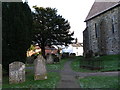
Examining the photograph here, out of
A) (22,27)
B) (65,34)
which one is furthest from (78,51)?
(22,27)

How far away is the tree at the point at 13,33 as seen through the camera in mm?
13734

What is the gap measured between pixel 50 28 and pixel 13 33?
95.8 ft

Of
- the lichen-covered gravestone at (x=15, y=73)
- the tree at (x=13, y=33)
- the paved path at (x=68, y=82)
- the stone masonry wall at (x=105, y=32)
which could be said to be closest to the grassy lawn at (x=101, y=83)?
the paved path at (x=68, y=82)

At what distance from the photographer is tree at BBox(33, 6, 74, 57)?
4234 cm

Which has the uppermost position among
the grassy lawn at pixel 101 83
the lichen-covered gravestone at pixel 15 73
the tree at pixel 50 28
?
the tree at pixel 50 28

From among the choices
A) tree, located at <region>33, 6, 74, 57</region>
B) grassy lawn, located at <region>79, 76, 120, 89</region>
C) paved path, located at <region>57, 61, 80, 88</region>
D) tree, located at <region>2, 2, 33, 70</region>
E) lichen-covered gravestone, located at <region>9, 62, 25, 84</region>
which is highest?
tree, located at <region>33, 6, 74, 57</region>

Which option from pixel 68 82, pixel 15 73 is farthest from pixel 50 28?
pixel 68 82

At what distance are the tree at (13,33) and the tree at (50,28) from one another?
26.9 m

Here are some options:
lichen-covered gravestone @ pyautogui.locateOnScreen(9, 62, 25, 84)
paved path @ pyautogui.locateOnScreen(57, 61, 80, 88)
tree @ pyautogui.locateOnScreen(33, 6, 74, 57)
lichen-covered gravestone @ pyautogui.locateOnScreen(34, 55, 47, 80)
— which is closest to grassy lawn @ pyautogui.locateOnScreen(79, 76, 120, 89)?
paved path @ pyautogui.locateOnScreen(57, 61, 80, 88)

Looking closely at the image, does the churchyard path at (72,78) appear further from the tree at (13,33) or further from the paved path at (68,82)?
the tree at (13,33)

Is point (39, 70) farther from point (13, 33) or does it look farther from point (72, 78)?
point (13, 33)

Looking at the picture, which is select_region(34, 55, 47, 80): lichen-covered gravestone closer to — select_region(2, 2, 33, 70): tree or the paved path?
the paved path

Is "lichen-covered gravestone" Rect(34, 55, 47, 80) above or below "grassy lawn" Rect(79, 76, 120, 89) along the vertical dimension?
above

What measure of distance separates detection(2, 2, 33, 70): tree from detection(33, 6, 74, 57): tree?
26876 millimetres
